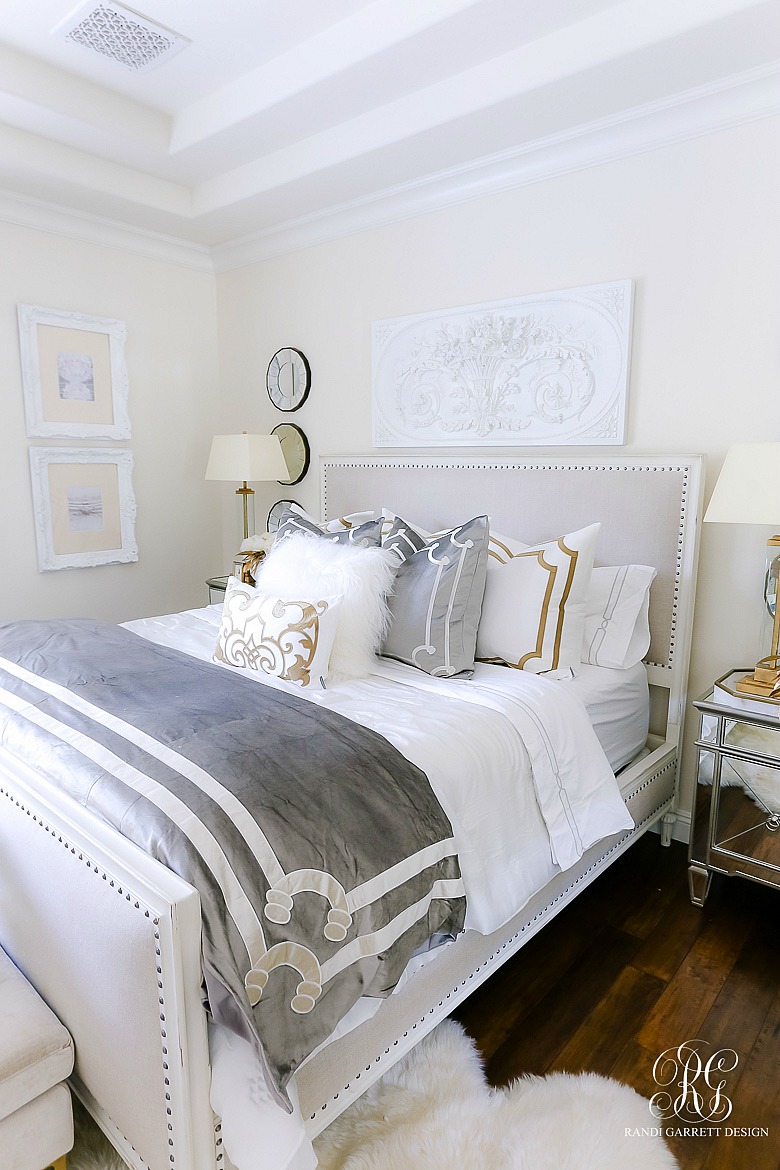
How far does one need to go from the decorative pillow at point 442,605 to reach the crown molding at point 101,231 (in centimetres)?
249

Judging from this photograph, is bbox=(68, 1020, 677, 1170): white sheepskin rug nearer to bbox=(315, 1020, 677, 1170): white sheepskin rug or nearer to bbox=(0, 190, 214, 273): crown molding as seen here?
bbox=(315, 1020, 677, 1170): white sheepskin rug

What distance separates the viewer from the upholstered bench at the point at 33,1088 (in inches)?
47.4

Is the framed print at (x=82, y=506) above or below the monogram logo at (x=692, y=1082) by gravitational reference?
above

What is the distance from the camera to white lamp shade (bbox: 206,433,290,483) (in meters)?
3.47

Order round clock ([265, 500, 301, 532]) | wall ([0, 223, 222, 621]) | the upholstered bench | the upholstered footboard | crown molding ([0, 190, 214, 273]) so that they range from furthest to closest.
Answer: round clock ([265, 500, 301, 532])
wall ([0, 223, 222, 621])
crown molding ([0, 190, 214, 273])
the upholstered footboard
the upholstered bench

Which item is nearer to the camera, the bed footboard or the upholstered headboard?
the bed footboard

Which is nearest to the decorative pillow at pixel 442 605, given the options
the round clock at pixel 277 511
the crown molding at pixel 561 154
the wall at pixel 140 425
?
the crown molding at pixel 561 154

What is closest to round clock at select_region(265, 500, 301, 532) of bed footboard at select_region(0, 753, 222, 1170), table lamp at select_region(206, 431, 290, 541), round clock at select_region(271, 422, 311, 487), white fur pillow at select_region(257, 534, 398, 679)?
round clock at select_region(271, 422, 311, 487)

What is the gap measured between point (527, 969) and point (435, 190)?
287 cm

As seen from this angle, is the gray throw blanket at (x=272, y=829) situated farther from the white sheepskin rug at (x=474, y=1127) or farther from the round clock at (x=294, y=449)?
the round clock at (x=294, y=449)

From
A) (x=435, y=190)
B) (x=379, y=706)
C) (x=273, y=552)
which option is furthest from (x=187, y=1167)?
(x=435, y=190)

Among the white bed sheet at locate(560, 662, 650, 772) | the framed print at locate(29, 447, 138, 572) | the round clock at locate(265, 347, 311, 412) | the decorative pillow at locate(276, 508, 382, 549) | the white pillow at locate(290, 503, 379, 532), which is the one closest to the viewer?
the white bed sheet at locate(560, 662, 650, 772)

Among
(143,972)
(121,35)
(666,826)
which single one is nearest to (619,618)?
(666,826)

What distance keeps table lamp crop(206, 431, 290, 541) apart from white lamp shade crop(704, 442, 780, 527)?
2149mm
